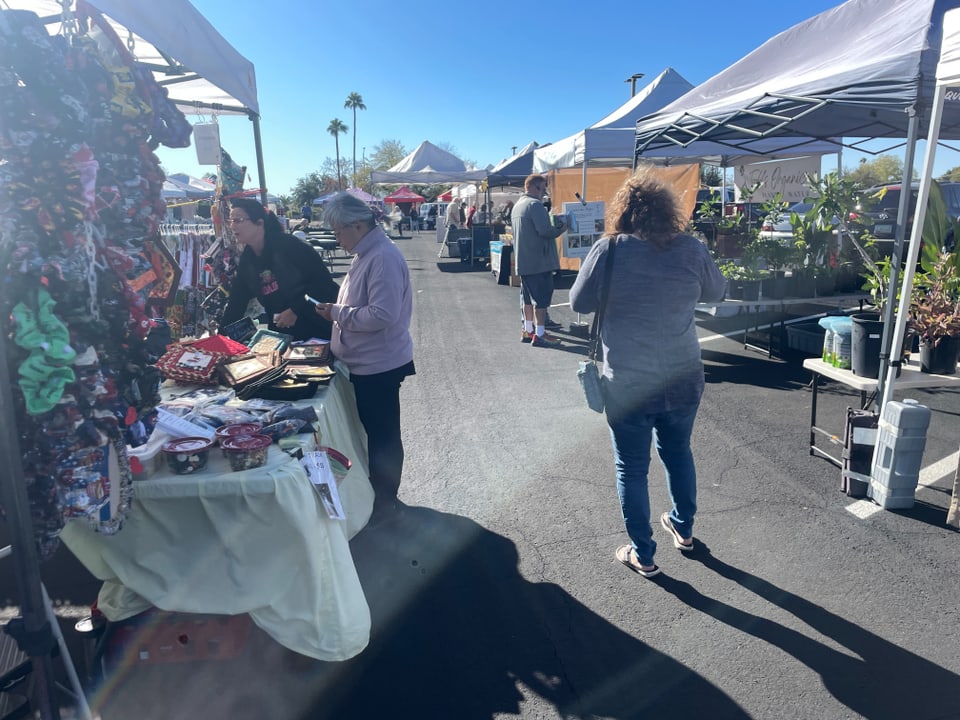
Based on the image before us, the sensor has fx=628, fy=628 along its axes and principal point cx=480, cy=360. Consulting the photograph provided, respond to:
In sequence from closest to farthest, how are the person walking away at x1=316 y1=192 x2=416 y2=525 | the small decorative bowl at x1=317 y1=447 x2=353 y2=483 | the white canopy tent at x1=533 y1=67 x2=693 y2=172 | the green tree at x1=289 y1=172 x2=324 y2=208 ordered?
1. the small decorative bowl at x1=317 y1=447 x2=353 y2=483
2. the person walking away at x1=316 y1=192 x2=416 y2=525
3. the white canopy tent at x1=533 y1=67 x2=693 y2=172
4. the green tree at x1=289 y1=172 x2=324 y2=208

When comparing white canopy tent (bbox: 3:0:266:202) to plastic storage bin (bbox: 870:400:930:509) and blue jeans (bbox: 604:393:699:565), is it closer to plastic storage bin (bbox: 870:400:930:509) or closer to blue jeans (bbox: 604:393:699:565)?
blue jeans (bbox: 604:393:699:565)

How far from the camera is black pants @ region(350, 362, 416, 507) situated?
3.40 meters

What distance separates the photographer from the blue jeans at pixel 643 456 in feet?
9.57

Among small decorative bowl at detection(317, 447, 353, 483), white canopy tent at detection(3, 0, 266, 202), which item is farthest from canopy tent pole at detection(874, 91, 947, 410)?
white canopy tent at detection(3, 0, 266, 202)

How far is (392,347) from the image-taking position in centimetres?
333

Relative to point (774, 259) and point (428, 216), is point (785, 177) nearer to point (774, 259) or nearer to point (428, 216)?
point (774, 259)

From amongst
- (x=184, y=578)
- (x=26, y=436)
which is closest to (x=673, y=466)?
(x=184, y=578)

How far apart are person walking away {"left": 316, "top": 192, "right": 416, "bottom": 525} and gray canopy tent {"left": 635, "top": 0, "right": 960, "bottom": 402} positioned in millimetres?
2897

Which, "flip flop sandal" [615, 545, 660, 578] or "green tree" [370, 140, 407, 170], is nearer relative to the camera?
"flip flop sandal" [615, 545, 660, 578]

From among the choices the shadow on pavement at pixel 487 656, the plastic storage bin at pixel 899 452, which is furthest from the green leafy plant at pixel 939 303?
the shadow on pavement at pixel 487 656

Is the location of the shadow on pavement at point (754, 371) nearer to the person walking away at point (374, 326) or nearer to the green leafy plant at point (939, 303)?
the green leafy plant at point (939, 303)

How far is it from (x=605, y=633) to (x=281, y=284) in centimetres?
263

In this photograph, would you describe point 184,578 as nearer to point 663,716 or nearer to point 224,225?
point 663,716

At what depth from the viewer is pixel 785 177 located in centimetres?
764
